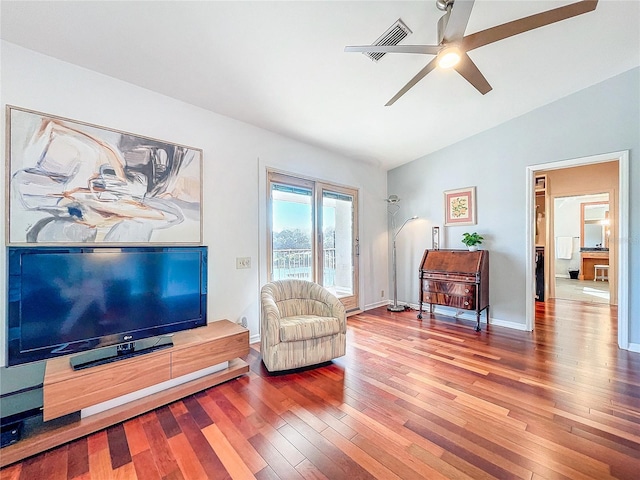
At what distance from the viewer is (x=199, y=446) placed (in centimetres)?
159

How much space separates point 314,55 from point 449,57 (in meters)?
1.02

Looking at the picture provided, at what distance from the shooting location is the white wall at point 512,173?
115 inches

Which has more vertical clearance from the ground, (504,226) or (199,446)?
(504,226)

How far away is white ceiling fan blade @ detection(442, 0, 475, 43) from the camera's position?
4.79ft

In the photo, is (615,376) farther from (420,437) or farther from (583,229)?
(583,229)

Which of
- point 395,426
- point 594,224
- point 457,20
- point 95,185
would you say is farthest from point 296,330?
point 594,224

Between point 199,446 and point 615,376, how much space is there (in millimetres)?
3371

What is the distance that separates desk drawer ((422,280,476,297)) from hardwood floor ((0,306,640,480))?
95 cm

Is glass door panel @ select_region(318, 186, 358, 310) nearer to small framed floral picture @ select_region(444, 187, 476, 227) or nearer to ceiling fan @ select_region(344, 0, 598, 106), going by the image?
small framed floral picture @ select_region(444, 187, 476, 227)

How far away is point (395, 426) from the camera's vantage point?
5.74ft

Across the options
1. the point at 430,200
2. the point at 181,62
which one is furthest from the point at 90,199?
the point at 430,200

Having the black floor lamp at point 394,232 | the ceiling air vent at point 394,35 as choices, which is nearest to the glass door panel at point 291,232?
the black floor lamp at point 394,232

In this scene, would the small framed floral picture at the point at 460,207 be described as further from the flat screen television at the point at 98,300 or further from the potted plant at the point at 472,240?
the flat screen television at the point at 98,300

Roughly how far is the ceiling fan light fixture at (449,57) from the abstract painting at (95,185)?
Answer: 227 centimetres
